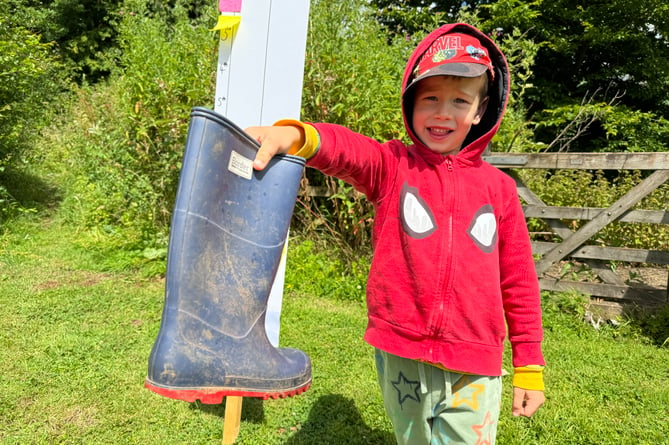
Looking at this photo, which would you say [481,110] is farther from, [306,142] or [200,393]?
[200,393]

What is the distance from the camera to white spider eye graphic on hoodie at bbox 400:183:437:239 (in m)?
1.57

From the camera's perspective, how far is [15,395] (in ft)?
9.48

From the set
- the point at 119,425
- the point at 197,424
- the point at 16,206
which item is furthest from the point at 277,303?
the point at 16,206

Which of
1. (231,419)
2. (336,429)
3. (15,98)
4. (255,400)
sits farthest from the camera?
(15,98)

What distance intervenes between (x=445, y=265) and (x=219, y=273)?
0.80 m

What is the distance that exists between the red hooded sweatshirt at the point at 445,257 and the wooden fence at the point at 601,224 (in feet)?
10.1

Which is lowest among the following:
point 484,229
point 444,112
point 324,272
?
point 324,272

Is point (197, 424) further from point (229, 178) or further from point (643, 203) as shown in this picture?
point (643, 203)

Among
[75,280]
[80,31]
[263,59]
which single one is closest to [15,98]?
[75,280]

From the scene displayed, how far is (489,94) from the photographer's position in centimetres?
183

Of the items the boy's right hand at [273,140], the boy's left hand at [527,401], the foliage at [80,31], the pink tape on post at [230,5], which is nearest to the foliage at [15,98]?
the pink tape on post at [230,5]

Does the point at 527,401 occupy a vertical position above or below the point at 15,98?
below

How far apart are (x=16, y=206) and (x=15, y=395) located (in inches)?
210

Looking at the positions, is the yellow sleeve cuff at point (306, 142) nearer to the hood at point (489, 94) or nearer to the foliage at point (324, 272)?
the hood at point (489, 94)
